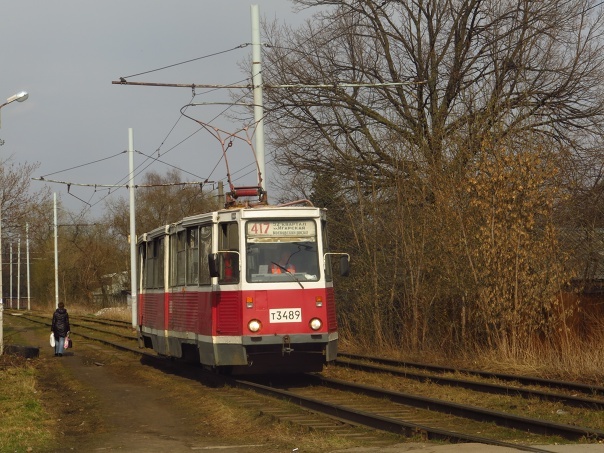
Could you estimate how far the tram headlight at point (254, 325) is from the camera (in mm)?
15688

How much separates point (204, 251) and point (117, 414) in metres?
3.93

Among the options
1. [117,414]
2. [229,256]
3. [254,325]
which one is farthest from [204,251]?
[117,414]

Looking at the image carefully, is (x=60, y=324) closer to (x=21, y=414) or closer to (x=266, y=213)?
(x=266, y=213)

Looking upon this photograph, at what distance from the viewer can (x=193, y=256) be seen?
17.7m

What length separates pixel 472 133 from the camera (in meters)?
21.7

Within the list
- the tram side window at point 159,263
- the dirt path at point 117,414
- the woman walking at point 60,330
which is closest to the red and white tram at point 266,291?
the dirt path at point 117,414

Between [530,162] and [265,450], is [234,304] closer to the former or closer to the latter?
[265,450]

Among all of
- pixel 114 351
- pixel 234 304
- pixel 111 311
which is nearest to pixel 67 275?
pixel 111 311

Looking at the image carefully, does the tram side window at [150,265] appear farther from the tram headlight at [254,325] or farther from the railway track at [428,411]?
the tram headlight at [254,325]

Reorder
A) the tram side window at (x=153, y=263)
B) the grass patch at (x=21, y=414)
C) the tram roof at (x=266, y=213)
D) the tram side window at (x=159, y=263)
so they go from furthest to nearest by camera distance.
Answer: the tram side window at (x=153, y=263), the tram side window at (x=159, y=263), the tram roof at (x=266, y=213), the grass patch at (x=21, y=414)

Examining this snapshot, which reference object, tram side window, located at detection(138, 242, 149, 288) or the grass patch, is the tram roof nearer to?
the grass patch

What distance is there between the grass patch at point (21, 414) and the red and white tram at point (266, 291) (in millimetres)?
3162

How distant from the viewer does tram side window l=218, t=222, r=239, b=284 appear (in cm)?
1600

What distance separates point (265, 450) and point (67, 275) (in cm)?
7450
